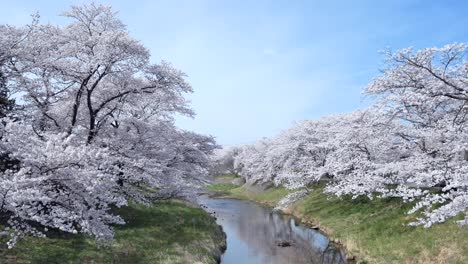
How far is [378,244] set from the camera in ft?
76.6

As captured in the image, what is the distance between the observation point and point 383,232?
974 inches

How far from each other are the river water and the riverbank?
124cm

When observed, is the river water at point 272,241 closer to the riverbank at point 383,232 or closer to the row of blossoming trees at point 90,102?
the riverbank at point 383,232

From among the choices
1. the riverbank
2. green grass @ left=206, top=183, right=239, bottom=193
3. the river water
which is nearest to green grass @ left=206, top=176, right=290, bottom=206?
green grass @ left=206, top=183, right=239, bottom=193

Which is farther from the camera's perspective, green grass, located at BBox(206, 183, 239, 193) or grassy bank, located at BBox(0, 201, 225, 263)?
green grass, located at BBox(206, 183, 239, 193)

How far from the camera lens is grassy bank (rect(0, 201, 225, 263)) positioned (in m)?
17.2

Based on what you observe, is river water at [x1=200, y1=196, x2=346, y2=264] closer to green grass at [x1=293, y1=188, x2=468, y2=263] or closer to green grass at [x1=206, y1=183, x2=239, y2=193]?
green grass at [x1=293, y1=188, x2=468, y2=263]

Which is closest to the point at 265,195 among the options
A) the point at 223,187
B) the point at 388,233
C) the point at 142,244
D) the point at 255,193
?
the point at 255,193

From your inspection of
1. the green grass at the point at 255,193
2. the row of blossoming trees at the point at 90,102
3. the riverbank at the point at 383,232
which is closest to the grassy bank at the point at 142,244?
the row of blossoming trees at the point at 90,102

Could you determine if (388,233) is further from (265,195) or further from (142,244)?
(265,195)

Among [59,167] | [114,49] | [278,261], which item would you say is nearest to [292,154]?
[278,261]

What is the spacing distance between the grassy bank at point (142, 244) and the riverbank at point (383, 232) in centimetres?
920

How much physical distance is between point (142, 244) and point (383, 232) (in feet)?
48.6

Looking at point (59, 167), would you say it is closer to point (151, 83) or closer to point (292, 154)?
point (151, 83)
